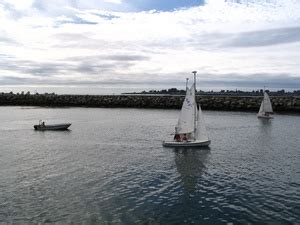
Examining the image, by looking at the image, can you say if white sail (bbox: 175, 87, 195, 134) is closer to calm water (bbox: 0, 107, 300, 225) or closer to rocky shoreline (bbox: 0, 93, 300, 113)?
calm water (bbox: 0, 107, 300, 225)

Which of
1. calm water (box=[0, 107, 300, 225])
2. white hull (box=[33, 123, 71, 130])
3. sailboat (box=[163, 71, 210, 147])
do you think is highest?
sailboat (box=[163, 71, 210, 147])

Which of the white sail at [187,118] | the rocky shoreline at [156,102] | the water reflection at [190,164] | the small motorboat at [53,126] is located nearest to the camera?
the water reflection at [190,164]

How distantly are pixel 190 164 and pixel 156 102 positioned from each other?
79672 mm

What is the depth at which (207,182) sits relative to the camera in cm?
2809

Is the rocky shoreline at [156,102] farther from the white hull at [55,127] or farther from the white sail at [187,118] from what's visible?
the white sail at [187,118]

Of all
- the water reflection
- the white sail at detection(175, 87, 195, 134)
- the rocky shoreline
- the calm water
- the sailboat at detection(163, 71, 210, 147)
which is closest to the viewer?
the calm water

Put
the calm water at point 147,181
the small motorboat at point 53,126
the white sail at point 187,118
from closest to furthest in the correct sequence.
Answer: the calm water at point 147,181
the white sail at point 187,118
the small motorboat at point 53,126

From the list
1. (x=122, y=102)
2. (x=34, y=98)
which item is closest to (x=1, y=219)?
(x=122, y=102)

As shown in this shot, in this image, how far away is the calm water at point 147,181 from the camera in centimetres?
2145

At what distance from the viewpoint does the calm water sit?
21.5m

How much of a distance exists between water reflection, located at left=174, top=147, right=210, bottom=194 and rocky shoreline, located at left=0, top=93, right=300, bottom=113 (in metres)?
60.7

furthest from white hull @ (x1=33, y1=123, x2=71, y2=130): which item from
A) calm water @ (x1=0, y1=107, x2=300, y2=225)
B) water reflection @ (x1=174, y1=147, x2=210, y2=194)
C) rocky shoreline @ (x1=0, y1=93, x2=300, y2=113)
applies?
rocky shoreline @ (x1=0, y1=93, x2=300, y2=113)

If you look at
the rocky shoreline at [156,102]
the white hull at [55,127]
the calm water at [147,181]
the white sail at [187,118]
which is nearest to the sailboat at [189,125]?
the white sail at [187,118]

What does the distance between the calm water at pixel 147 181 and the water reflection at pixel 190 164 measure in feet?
0.26
